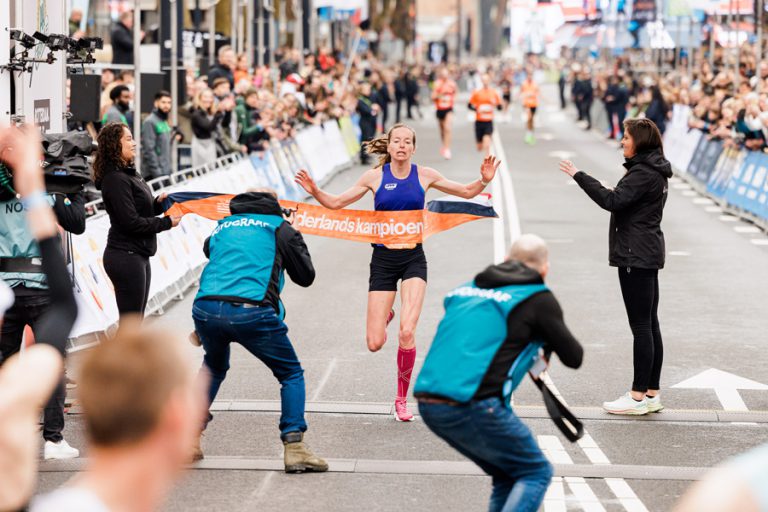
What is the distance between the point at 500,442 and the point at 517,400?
4440mm

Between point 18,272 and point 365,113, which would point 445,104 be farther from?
point 18,272

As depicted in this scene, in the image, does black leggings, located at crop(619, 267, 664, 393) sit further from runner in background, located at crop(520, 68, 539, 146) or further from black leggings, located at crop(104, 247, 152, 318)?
A: runner in background, located at crop(520, 68, 539, 146)

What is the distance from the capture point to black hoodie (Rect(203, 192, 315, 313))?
26.7ft

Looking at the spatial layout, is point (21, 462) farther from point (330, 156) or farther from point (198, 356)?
point (330, 156)

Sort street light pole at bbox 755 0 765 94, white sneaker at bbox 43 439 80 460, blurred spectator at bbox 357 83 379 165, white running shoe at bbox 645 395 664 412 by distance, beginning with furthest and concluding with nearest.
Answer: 1. blurred spectator at bbox 357 83 379 165
2. street light pole at bbox 755 0 765 94
3. white running shoe at bbox 645 395 664 412
4. white sneaker at bbox 43 439 80 460

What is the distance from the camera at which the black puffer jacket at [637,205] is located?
9758 mm

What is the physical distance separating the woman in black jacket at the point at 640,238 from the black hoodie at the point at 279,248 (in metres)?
2.40

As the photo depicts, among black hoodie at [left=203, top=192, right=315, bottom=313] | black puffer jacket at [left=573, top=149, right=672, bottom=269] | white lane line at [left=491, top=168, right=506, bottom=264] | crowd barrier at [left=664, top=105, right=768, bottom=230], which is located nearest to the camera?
black hoodie at [left=203, top=192, right=315, bottom=313]

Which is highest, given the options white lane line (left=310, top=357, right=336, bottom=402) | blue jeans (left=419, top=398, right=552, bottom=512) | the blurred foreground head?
the blurred foreground head

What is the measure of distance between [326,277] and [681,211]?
31.4 ft

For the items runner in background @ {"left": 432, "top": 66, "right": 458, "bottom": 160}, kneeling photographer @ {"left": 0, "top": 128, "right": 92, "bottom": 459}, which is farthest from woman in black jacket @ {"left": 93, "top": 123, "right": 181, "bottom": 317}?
runner in background @ {"left": 432, "top": 66, "right": 458, "bottom": 160}

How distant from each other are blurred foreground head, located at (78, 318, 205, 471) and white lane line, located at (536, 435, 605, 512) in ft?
16.3

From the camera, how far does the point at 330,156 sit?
31.7 metres

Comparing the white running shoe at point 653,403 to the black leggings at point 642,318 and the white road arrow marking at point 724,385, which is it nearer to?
the black leggings at point 642,318
